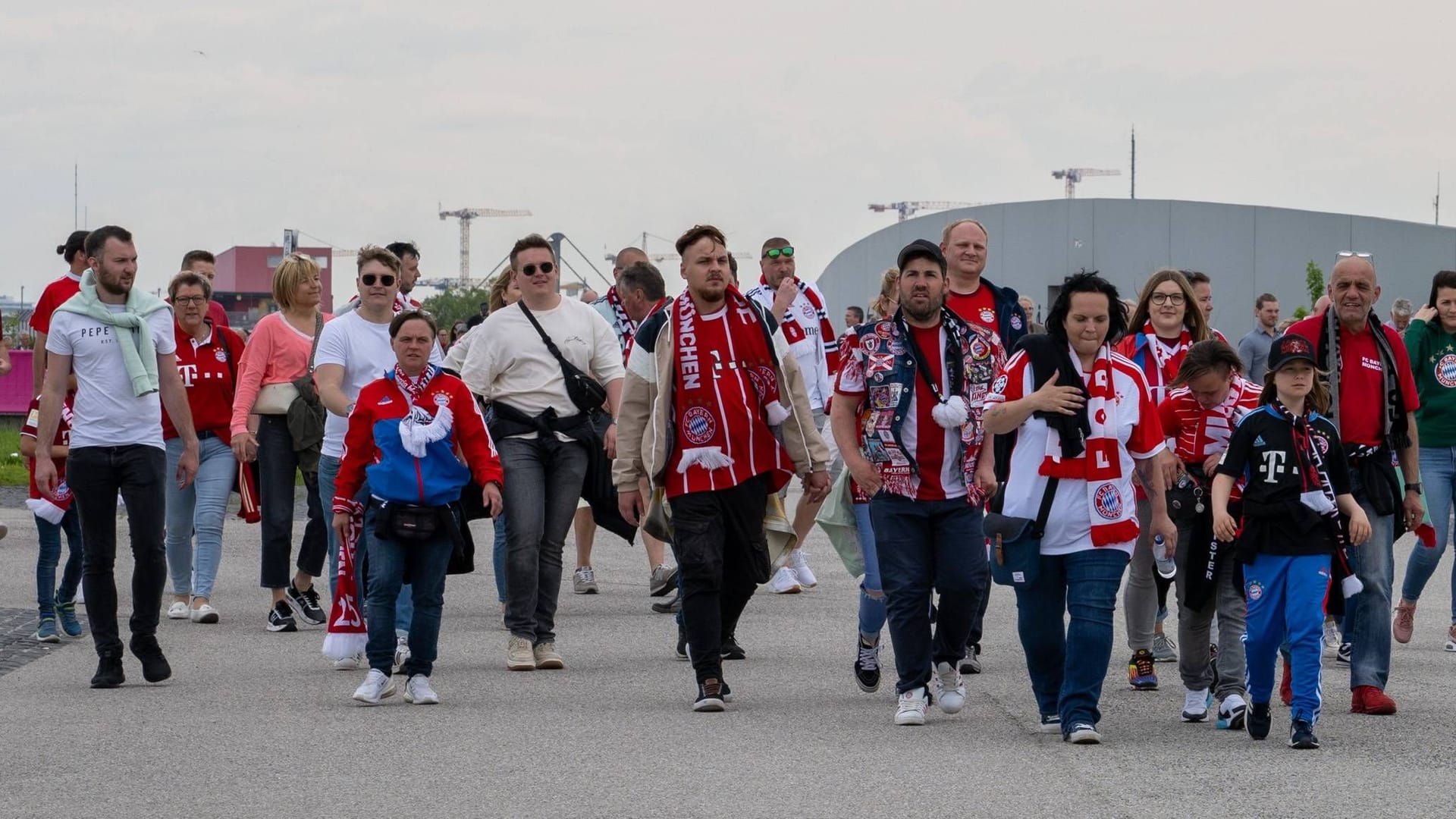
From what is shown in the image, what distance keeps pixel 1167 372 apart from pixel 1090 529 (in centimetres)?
211

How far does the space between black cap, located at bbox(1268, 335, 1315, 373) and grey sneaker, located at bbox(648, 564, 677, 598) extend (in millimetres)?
4845

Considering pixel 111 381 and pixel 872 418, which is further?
pixel 111 381

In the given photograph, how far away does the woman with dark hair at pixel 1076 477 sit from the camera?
6.80 meters

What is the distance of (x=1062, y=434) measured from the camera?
A: 682 cm

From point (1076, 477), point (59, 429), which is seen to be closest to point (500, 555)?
point (59, 429)

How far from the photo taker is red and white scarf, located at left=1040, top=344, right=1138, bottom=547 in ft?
22.2

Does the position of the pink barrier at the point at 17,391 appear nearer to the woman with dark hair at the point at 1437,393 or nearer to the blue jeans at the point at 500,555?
the blue jeans at the point at 500,555

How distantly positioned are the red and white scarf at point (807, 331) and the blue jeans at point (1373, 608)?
4.15m

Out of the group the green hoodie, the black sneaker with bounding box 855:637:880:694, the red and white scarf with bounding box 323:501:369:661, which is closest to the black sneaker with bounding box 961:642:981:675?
the black sneaker with bounding box 855:637:880:694

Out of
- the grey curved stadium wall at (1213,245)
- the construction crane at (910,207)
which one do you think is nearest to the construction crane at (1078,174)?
the construction crane at (910,207)

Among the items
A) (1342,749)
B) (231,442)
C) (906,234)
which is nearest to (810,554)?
(231,442)

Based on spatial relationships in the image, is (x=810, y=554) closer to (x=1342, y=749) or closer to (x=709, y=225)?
(x=709, y=225)

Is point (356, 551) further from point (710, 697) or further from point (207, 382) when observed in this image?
point (207, 382)

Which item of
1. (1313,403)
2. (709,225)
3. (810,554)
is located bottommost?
(810,554)
